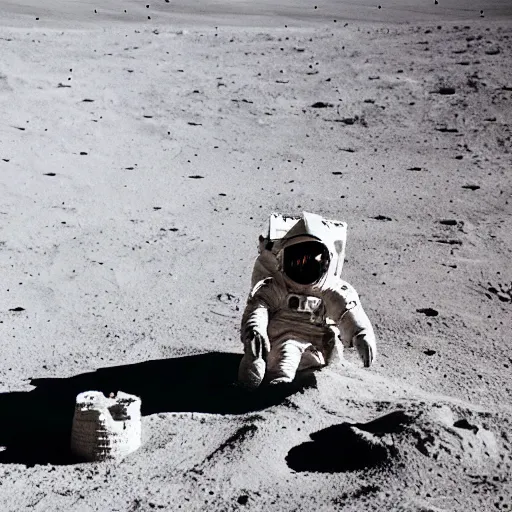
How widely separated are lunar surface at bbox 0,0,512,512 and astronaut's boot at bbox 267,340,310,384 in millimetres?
81

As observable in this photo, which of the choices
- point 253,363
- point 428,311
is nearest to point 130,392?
point 253,363

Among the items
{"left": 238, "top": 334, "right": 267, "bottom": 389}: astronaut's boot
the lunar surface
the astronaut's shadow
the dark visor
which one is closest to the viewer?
the lunar surface

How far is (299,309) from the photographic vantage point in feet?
15.5

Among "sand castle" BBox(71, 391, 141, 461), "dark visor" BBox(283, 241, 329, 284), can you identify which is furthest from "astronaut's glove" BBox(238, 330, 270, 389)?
"sand castle" BBox(71, 391, 141, 461)

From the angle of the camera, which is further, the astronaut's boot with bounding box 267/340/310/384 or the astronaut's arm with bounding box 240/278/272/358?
the astronaut's boot with bounding box 267/340/310/384

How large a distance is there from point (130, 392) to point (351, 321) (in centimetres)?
119

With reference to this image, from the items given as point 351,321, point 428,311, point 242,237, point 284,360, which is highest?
point 351,321

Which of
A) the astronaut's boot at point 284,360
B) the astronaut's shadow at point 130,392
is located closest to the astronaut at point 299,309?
the astronaut's boot at point 284,360

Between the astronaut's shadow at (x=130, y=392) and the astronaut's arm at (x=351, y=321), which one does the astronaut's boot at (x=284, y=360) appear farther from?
the astronaut's arm at (x=351, y=321)

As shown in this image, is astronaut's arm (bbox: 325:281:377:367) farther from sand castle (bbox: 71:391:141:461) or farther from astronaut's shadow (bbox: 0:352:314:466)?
sand castle (bbox: 71:391:141:461)

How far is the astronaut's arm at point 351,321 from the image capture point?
454cm

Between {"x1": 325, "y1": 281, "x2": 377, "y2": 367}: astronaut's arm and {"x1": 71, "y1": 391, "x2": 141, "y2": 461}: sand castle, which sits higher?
{"x1": 325, "y1": 281, "x2": 377, "y2": 367}: astronaut's arm

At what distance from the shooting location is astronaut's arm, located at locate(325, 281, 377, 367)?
4.54m

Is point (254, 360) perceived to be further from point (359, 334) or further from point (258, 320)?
point (359, 334)
